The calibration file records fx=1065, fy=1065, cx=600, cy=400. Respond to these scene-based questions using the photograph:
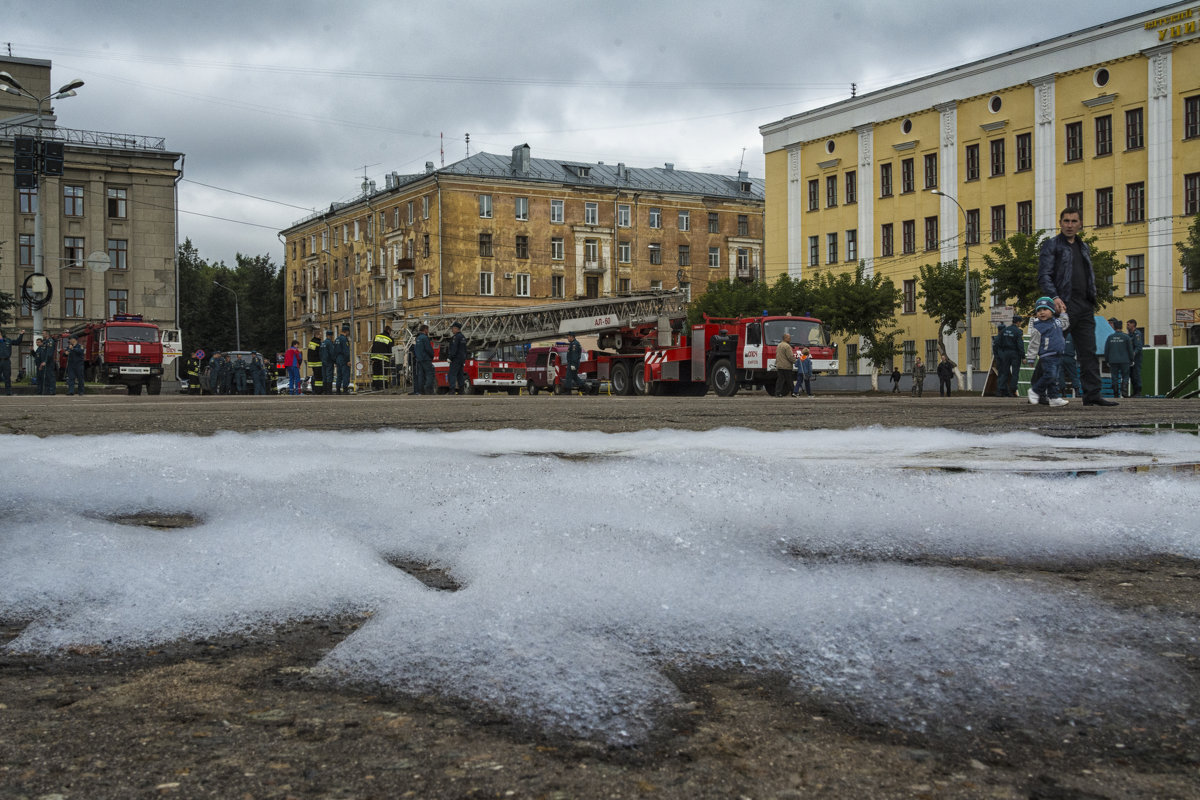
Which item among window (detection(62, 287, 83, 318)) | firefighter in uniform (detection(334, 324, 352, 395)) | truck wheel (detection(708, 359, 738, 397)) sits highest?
window (detection(62, 287, 83, 318))

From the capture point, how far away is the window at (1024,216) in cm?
4566

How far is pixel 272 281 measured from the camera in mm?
105250

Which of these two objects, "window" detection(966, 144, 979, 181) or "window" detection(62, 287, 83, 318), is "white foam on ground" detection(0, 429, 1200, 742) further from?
"window" detection(62, 287, 83, 318)

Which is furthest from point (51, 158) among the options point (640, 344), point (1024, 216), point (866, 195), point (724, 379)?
point (1024, 216)

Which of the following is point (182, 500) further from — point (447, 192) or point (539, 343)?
point (447, 192)

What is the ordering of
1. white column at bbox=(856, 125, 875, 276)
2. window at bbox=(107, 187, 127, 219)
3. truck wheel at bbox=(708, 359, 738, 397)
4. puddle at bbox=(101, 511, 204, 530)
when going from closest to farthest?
puddle at bbox=(101, 511, 204, 530) → truck wheel at bbox=(708, 359, 738, 397) → white column at bbox=(856, 125, 875, 276) → window at bbox=(107, 187, 127, 219)

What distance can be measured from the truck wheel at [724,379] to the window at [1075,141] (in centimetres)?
2535

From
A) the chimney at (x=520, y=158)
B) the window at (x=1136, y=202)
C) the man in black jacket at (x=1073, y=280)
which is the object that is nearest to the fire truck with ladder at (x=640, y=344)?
the man in black jacket at (x=1073, y=280)

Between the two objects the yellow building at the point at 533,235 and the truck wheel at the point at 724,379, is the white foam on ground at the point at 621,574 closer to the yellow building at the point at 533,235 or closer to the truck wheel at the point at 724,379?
the truck wheel at the point at 724,379

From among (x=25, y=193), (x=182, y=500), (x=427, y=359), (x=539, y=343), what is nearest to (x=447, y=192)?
(x=25, y=193)

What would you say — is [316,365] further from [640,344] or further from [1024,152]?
[1024,152]

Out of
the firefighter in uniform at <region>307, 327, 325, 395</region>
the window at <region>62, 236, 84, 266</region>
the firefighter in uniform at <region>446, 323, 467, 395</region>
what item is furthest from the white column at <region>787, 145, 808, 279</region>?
the window at <region>62, 236, 84, 266</region>

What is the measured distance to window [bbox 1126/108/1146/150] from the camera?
42.0 metres

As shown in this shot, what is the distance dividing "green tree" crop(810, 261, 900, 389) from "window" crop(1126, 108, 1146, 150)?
35.9 feet
